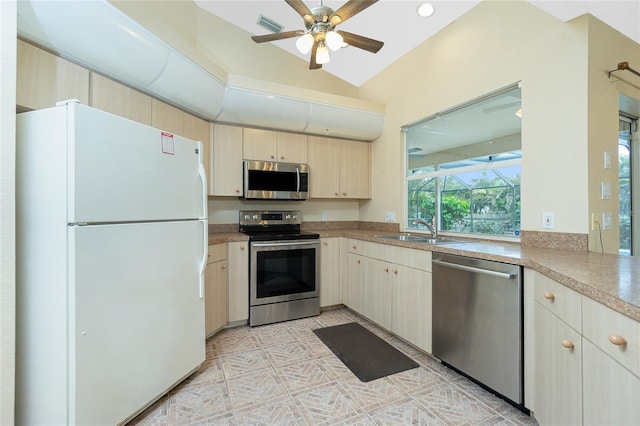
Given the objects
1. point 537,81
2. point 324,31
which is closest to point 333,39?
point 324,31

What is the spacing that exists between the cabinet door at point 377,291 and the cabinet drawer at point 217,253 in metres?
1.42

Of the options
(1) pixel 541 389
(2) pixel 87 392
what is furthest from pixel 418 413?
(2) pixel 87 392

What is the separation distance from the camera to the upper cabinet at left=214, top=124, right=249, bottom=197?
114 inches

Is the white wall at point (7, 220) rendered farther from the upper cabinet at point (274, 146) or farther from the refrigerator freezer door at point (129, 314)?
the upper cabinet at point (274, 146)

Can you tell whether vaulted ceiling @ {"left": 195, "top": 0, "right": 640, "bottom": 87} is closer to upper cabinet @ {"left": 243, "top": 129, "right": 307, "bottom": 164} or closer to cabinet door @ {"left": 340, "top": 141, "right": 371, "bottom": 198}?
cabinet door @ {"left": 340, "top": 141, "right": 371, "bottom": 198}

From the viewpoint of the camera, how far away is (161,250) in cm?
166

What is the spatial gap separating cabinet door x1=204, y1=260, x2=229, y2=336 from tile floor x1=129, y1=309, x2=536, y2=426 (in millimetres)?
243

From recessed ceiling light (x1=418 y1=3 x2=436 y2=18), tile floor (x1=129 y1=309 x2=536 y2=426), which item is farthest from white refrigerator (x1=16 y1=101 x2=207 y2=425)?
recessed ceiling light (x1=418 y1=3 x2=436 y2=18)

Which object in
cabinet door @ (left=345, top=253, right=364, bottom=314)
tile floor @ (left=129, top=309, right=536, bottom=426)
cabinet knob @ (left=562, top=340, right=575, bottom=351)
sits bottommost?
tile floor @ (left=129, top=309, right=536, bottom=426)

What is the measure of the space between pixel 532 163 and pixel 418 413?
1.80 m

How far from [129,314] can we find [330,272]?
6.78 ft

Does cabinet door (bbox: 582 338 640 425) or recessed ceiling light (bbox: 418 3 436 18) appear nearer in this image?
cabinet door (bbox: 582 338 640 425)

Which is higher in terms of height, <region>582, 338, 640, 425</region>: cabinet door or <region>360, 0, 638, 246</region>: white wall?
→ <region>360, 0, 638, 246</region>: white wall

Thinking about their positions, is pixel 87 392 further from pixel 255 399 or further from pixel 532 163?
pixel 532 163
